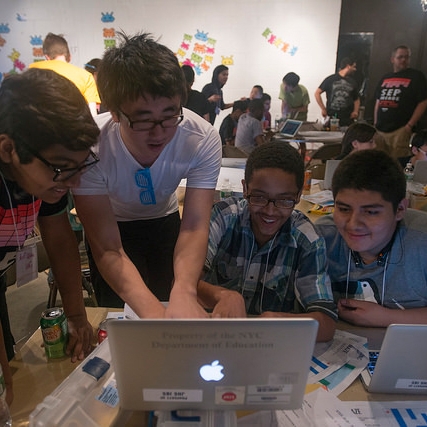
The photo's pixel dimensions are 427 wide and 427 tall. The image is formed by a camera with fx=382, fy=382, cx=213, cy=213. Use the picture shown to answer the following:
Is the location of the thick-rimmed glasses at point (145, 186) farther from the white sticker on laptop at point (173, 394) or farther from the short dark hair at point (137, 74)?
the white sticker on laptop at point (173, 394)

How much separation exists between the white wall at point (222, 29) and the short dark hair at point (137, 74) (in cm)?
501

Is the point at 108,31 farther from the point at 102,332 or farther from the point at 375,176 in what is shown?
the point at 102,332

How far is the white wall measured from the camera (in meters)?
5.56

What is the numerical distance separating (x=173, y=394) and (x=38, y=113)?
606 mm

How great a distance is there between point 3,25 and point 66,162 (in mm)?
6556

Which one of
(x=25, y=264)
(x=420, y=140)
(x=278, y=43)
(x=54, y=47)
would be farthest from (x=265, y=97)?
(x=25, y=264)

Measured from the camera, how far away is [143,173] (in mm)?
1281

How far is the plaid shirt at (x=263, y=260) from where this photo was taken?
4.13 ft

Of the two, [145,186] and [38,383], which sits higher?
[145,186]

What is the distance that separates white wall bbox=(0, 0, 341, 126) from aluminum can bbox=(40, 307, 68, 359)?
5.38m

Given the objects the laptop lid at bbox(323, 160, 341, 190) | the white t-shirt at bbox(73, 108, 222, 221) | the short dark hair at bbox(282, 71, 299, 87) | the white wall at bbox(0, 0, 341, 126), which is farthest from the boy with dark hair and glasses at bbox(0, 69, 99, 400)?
the white wall at bbox(0, 0, 341, 126)

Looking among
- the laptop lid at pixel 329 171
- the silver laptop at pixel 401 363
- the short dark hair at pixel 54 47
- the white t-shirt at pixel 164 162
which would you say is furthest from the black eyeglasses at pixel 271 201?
the short dark hair at pixel 54 47

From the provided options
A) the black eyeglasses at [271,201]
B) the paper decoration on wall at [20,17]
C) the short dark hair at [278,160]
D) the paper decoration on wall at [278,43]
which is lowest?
the black eyeglasses at [271,201]

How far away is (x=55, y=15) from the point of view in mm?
5773
